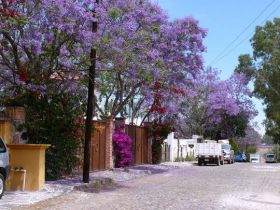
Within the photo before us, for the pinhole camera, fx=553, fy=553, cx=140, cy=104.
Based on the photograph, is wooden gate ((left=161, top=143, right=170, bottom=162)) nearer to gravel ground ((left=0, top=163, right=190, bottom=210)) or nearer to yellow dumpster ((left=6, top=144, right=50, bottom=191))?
gravel ground ((left=0, top=163, right=190, bottom=210))

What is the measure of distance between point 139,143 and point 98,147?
9293 millimetres

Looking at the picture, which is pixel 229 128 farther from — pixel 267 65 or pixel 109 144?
pixel 109 144

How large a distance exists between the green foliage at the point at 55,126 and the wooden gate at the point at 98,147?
4.78 meters

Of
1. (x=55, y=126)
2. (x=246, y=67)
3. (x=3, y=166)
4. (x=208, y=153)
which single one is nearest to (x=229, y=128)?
(x=246, y=67)

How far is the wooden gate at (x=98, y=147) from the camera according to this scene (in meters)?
26.3

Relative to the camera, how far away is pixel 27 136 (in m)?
19.7

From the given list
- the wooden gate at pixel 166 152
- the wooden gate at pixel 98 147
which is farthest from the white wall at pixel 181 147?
the wooden gate at pixel 98 147

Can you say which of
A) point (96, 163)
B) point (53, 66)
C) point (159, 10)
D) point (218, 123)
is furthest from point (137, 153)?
point (218, 123)

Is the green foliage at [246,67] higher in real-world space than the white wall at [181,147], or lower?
higher

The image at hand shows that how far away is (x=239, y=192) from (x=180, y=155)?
3575 cm

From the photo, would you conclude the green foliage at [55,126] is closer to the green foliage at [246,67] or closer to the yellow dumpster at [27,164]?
the yellow dumpster at [27,164]

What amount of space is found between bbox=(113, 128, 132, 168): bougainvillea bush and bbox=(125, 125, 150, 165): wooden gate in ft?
6.08

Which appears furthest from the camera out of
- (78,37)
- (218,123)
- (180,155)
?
(218,123)

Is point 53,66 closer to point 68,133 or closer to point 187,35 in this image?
point 68,133
